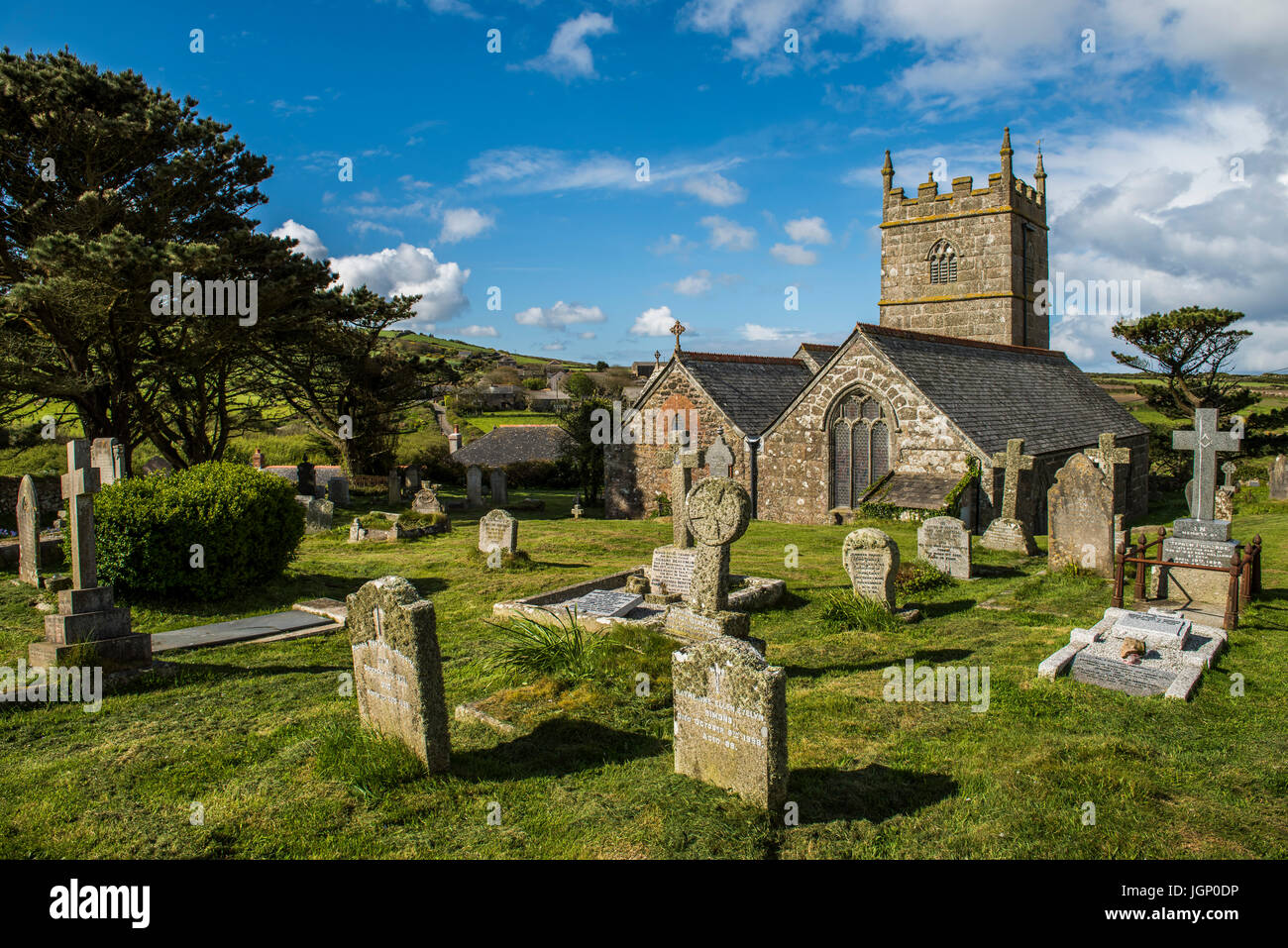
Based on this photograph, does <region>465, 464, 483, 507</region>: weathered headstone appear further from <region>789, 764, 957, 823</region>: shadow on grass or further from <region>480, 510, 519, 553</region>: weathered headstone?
<region>789, 764, 957, 823</region>: shadow on grass

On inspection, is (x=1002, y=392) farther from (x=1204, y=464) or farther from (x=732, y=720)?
(x=732, y=720)

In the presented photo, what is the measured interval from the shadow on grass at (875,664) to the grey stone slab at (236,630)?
710 cm

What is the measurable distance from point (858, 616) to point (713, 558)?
3.17m

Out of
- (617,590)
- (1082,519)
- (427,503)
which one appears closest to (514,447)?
(427,503)

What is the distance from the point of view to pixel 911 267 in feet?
124

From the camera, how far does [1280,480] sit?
27.1 m

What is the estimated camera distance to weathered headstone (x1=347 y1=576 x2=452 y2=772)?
19.9ft

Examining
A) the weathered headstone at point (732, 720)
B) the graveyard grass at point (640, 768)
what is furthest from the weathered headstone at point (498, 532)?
the weathered headstone at point (732, 720)

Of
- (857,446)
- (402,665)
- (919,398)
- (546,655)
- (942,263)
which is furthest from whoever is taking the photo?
(942,263)

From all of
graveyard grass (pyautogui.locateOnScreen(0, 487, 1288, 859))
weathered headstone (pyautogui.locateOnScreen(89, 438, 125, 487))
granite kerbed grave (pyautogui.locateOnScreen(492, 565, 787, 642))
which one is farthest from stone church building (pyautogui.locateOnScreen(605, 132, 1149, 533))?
weathered headstone (pyautogui.locateOnScreen(89, 438, 125, 487))

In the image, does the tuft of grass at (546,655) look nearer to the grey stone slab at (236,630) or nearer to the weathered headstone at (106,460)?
the grey stone slab at (236,630)

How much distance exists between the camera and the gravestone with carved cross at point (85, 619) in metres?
Result: 8.77

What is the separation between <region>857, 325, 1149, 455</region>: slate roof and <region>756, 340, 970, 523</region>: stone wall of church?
1.64ft
